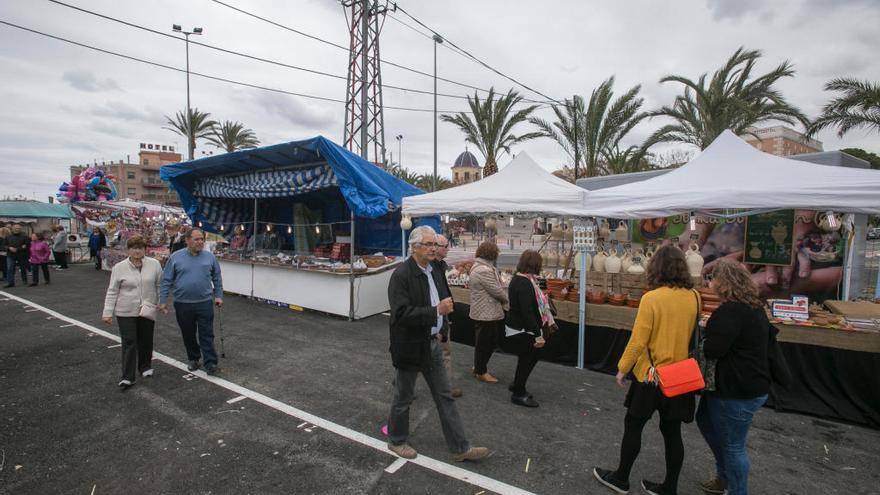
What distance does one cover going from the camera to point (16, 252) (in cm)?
1060

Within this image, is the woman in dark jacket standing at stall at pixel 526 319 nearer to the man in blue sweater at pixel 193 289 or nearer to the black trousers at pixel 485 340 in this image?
the black trousers at pixel 485 340

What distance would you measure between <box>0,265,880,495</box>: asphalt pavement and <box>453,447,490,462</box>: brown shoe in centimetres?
6

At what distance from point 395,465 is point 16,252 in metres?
13.0

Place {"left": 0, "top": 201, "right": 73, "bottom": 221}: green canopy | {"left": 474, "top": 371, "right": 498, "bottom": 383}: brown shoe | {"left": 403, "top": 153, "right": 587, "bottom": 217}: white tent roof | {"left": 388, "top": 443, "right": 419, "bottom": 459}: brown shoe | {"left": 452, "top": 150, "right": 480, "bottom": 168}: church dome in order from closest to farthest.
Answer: {"left": 388, "top": 443, "right": 419, "bottom": 459}: brown shoe < {"left": 474, "top": 371, "right": 498, "bottom": 383}: brown shoe < {"left": 403, "top": 153, "right": 587, "bottom": 217}: white tent roof < {"left": 0, "top": 201, "right": 73, "bottom": 221}: green canopy < {"left": 452, "top": 150, "right": 480, "bottom": 168}: church dome

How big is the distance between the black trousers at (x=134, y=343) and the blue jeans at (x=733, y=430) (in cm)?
528

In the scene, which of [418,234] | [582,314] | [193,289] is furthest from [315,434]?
[582,314]

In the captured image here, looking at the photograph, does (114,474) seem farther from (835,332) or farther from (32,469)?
(835,332)

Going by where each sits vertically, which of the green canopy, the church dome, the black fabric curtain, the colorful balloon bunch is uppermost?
the church dome

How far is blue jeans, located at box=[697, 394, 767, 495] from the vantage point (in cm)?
243

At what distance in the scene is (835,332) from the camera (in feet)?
13.2

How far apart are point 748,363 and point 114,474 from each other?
4.24 m

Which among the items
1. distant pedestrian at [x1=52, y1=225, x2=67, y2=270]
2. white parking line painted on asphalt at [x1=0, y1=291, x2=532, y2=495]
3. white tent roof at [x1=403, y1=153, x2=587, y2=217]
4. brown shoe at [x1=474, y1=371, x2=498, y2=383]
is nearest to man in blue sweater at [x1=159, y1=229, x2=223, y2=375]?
white parking line painted on asphalt at [x1=0, y1=291, x2=532, y2=495]

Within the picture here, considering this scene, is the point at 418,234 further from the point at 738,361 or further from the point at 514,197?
the point at 514,197

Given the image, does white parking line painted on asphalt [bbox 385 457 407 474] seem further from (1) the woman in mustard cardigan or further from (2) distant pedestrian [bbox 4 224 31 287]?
(2) distant pedestrian [bbox 4 224 31 287]
